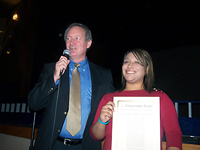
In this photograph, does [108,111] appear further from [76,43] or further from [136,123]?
[76,43]

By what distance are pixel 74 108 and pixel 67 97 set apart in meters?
0.11

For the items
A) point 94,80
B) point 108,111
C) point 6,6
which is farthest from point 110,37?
point 108,111

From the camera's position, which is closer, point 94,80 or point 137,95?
point 137,95

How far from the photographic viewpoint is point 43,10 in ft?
15.5

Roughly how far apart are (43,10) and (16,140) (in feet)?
12.0

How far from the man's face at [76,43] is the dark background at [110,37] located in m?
3.02

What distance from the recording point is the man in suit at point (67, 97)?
Result: 4.10 feet

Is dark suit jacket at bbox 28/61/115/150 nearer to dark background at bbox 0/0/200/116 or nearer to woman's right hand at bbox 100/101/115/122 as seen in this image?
woman's right hand at bbox 100/101/115/122

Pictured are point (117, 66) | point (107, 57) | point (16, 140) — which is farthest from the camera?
point (117, 66)

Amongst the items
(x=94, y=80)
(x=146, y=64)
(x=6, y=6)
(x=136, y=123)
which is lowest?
(x=136, y=123)

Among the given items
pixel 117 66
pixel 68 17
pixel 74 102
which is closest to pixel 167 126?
pixel 74 102

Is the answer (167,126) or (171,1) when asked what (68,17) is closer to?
(171,1)

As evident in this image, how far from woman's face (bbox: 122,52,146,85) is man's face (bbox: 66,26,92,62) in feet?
1.92

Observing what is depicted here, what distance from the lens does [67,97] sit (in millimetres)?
1368
